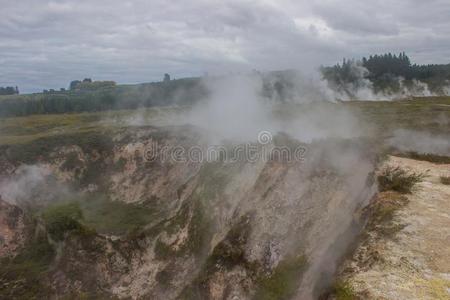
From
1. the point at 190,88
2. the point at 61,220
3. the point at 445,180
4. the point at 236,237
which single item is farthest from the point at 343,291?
the point at 190,88

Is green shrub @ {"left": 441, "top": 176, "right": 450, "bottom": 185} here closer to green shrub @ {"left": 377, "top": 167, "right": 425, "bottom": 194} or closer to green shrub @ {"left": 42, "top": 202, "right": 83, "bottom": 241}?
green shrub @ {"left": 377, "top": 167, "right": 425, "bottom": 194}

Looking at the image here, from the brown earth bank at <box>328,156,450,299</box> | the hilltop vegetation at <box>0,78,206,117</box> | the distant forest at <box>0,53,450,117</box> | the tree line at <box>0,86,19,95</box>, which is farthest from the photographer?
the tree line at <box>0,86,19,95</box>

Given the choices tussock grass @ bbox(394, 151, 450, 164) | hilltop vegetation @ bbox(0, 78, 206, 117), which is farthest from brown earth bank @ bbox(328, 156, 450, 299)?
hilltop vegetation @ bbox(0, 78, 206, 117)

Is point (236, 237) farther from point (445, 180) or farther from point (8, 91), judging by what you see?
point (8, 91)

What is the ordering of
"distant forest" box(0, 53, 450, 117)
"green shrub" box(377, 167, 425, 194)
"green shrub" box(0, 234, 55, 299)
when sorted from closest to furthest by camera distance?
"green shrub" box(377, 167, 425, 194) → "green shrub" box(0, 234, 55, 299) → "distant forest" box(0, 53, 450, 117)

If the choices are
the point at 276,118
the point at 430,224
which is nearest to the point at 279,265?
the point at 430,224

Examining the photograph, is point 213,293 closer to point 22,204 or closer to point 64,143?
point 22,204

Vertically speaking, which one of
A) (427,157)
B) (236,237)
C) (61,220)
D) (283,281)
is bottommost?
(283,281)
